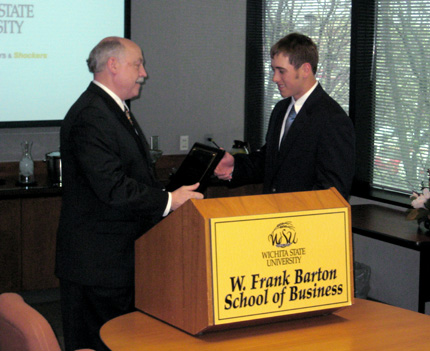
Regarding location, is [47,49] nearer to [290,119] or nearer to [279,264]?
[290,119]

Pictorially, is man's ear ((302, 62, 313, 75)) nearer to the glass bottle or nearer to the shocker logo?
the shocker logo

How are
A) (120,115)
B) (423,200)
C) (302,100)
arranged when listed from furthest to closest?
(423,200)
(302,100)
(120,115)

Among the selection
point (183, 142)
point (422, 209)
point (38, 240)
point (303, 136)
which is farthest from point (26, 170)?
point (422, 209)

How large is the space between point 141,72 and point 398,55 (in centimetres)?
209

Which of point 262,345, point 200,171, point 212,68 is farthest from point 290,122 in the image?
point 212,68

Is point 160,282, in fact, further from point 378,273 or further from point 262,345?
point 378,273

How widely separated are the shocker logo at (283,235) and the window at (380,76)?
260 centimetres

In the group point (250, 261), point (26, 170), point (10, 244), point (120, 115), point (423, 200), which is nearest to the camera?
point (250, 261)

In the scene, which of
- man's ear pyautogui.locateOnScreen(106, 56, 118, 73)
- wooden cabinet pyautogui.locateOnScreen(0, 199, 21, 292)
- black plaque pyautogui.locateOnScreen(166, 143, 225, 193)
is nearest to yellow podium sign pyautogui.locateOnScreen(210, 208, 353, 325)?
black plaque pyautogui.locateOnScreen(166, 143, 225, 193)

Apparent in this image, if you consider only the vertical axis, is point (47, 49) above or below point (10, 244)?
above

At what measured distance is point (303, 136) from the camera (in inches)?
104

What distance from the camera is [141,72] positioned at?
245 cm

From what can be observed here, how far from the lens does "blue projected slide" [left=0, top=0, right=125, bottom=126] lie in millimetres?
4230

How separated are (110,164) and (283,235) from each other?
806 mm
